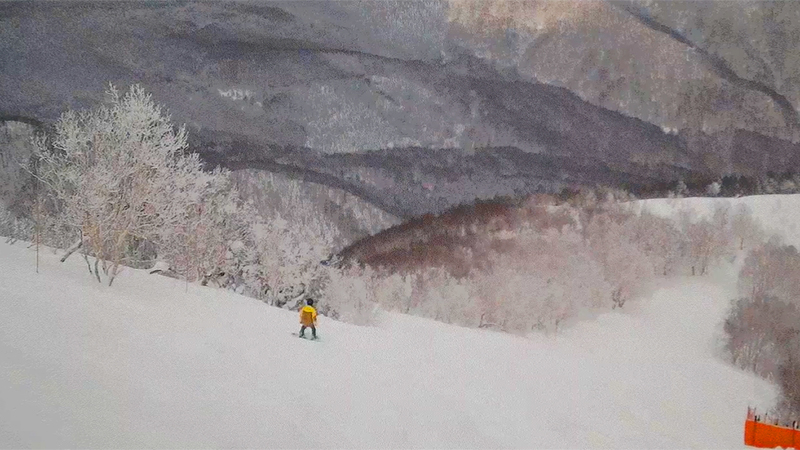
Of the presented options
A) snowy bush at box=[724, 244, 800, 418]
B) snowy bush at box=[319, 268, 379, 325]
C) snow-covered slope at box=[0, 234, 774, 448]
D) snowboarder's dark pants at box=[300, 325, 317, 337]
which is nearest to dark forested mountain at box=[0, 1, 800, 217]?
snowy bush at box=[319, 268, 379, 325]

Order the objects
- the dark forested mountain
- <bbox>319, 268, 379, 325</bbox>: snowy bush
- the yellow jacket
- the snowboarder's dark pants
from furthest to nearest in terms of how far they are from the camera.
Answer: the dark forested mountain
<bbox>319, 268, 379, 325</bbox>: snowy bush
the snowboarder's dark pants
the yellow jacket

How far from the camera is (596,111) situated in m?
42.9

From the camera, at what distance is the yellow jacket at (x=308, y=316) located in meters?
13.3

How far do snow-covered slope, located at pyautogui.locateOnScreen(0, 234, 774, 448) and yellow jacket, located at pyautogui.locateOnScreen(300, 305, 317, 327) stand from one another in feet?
1.67

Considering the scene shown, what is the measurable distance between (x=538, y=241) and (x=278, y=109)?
19.8 metres

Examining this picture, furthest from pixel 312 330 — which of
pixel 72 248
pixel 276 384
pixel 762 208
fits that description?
pixel 762 208

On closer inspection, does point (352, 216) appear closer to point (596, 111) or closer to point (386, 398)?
point (596, 111)

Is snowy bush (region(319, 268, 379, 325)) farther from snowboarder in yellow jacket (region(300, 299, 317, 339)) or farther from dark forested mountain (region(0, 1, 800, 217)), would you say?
dark forested mountain (region(0, 1, 800, 217))

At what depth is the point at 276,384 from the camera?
9477 millimetres

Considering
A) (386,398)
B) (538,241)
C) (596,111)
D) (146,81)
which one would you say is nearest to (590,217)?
(538,241)

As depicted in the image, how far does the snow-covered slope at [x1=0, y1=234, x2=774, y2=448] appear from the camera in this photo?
259 inches

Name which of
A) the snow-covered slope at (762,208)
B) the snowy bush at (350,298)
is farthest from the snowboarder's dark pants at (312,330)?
the snow-covered slope at (762,208)

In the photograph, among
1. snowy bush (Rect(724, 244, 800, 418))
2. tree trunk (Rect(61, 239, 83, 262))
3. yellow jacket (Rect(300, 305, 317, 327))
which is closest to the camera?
yellow jacket (Rect(300, 305, 317, 327))

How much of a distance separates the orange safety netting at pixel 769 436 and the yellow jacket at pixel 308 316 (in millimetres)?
11270
